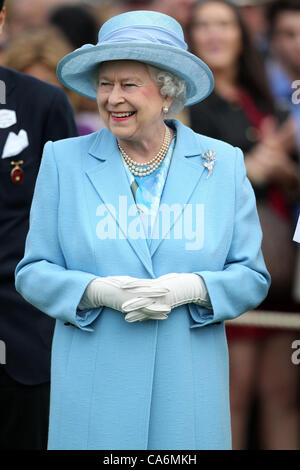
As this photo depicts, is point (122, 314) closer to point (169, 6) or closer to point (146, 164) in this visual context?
point (146, 164)

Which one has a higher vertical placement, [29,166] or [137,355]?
[29,166]

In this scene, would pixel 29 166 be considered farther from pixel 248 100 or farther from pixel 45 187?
pixel 248 100

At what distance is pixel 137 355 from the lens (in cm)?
316

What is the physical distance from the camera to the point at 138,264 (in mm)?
3172

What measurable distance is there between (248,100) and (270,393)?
149 cm

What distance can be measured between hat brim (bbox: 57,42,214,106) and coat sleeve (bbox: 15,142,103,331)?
10.8 inches

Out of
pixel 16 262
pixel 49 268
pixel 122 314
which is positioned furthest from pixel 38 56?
pixel 122 314

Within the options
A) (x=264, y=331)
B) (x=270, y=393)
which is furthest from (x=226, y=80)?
(x=270, y=393)

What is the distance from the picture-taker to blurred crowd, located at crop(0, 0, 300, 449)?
15.6ft

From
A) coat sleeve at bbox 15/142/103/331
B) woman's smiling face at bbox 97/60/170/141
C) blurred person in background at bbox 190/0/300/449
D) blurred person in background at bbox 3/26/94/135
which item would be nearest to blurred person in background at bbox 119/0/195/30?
blurred person in background at bbox 190/0/300/449

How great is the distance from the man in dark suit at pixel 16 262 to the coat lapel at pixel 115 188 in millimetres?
532

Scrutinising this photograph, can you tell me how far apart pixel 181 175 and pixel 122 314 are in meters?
0.51

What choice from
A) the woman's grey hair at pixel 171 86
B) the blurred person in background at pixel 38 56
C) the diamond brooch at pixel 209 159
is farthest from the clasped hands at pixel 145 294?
the blurred person in background at pixel 38 56

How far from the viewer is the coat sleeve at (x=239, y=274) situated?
3.18 meters
